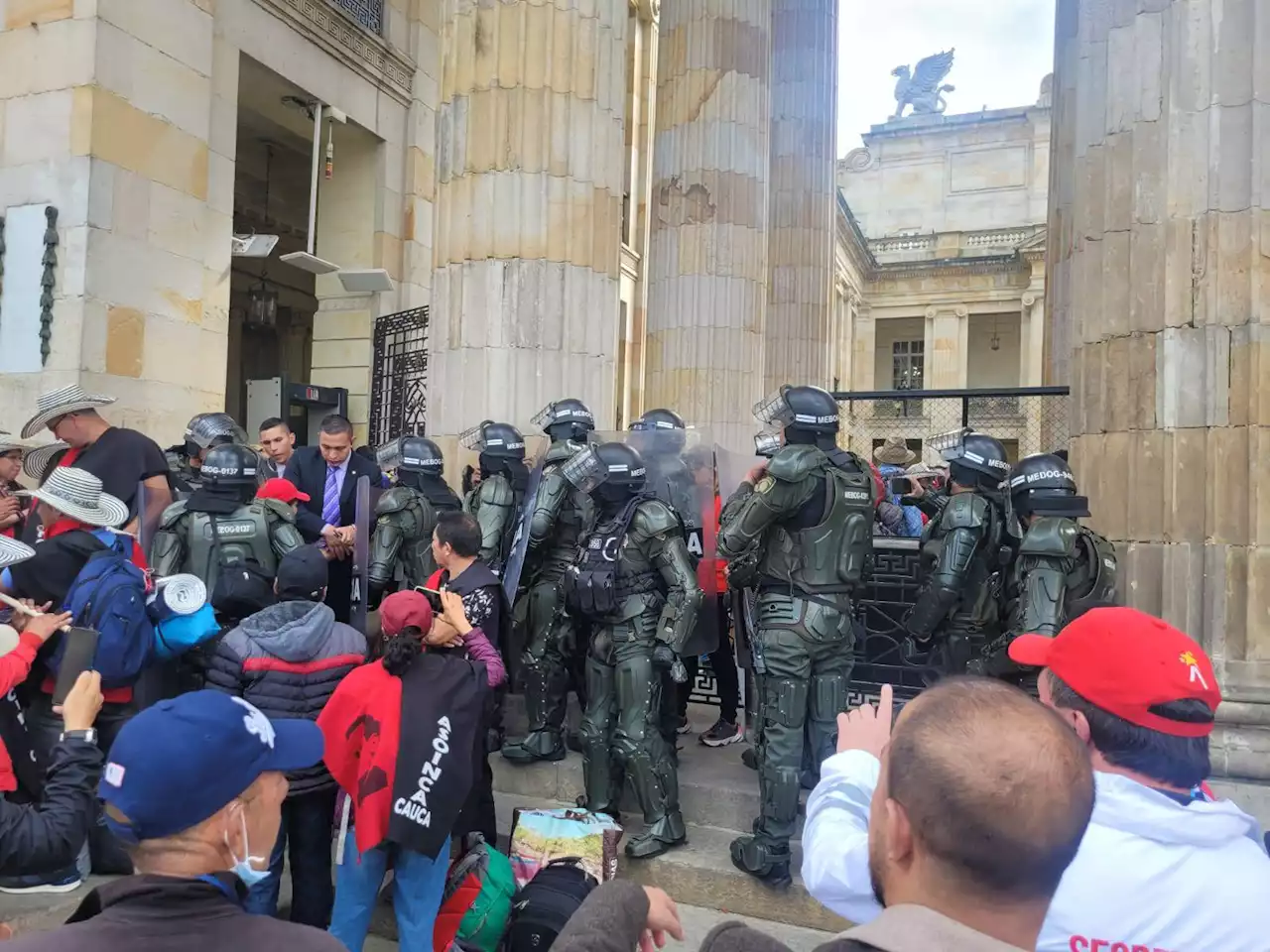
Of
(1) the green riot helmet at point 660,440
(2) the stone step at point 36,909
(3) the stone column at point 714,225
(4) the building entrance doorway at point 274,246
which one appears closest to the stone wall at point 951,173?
(3) the stone column at point 714,225

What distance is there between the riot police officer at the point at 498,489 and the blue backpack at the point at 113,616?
6.76 ft

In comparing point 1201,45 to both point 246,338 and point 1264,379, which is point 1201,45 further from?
point 246,338

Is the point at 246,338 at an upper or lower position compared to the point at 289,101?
lower

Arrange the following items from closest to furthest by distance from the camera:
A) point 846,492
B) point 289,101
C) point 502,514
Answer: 1. point 846,492
2. point 502,514
3. point 289,101

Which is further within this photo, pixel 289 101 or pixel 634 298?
pixel 634 298

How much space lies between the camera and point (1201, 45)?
4637 millimetres

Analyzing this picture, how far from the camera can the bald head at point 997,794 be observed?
3.60 feet

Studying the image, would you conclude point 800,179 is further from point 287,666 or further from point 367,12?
point 287,666

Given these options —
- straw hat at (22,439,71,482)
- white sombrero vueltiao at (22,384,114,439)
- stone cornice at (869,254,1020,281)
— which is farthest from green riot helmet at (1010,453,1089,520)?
stone cornice at (869,254,1020,281)

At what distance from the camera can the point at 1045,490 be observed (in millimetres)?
4121

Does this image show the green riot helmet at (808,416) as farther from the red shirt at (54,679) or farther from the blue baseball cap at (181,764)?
the blue baseball cap at (181,764)

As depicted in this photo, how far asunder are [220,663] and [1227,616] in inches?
188

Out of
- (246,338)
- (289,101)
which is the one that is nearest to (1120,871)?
(289,101)

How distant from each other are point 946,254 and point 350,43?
1250 inches
